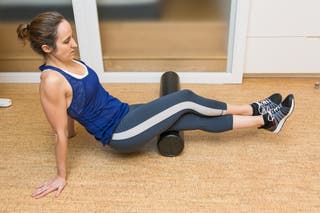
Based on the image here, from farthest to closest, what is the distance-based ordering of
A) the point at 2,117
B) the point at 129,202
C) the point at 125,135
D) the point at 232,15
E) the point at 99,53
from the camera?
the point at 99,53, the point at 232,15, the point at 2,117, the point at 125,135, the point at 129,202

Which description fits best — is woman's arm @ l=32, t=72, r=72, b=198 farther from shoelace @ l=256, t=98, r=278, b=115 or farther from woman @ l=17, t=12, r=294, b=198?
shoelace @ l=256, t=98, r=278, b=115

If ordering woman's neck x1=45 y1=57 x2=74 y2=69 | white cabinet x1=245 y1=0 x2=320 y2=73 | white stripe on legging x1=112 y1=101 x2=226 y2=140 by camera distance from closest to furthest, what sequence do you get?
woman's neck x1=45 y1=57 x2=74 y2=69
white stripe on legging x1=112 y1=101 x2=226 y2=140
white cabinet x1=245 y1=0 x2=320 y2=73

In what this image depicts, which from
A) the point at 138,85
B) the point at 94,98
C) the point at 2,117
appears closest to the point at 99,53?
the point at 138,85

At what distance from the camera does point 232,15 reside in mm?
2178

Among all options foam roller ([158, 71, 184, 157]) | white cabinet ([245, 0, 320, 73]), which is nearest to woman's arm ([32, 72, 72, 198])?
foam roller ([158, 71, 184, 157])

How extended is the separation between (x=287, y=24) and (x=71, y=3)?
1.37 metres

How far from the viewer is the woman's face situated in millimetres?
1297

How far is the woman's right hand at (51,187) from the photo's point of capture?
58.0 inches

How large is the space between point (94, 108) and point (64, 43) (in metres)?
0.33

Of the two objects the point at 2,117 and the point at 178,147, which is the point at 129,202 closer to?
the point at 178,147

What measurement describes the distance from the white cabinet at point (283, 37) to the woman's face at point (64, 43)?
1.26 metres

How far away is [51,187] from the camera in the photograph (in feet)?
4.91

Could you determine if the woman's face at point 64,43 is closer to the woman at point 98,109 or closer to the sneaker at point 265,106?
the woman at point 98,109

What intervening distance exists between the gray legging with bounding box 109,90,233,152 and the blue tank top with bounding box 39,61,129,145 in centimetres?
4
